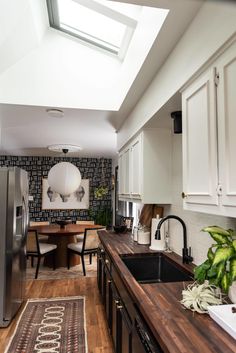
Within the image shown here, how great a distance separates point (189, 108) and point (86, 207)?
234 inches

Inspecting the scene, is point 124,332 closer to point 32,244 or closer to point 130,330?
point 130,330

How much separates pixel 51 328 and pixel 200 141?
8.45 ft

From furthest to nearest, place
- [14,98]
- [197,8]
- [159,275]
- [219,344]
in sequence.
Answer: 1. [14,98]
2. [159,275]
3. [197,8]
4. [219,344]

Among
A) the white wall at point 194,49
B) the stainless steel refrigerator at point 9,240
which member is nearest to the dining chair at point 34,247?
the stainless steel refrigerator at point 9,240

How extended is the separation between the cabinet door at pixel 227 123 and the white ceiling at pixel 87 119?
0.51m

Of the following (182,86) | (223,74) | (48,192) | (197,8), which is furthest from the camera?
(48,192)

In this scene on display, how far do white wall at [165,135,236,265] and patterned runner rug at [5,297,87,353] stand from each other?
1.37 meters

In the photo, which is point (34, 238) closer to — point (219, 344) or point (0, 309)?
point (0, 309)

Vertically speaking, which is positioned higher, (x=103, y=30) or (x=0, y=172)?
(x=103, y=30)

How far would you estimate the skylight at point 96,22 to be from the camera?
2.35m

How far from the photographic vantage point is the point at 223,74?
118cm

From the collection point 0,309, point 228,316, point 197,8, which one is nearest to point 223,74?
point 197,8

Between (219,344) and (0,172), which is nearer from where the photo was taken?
(219,344)

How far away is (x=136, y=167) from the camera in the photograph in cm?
298
